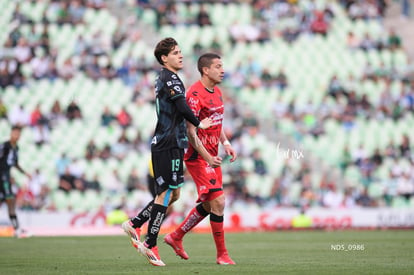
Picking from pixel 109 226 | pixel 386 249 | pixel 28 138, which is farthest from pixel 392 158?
pixel 386 249

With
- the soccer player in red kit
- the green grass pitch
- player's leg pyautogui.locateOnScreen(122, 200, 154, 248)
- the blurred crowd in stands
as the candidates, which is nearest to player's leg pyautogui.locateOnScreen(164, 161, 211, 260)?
the soccer player in red kit

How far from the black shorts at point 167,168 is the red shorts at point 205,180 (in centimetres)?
44

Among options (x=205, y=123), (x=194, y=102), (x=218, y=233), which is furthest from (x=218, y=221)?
(x=194, y=102)

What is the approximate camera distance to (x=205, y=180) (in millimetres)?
10875

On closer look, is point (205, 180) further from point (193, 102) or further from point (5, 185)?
point (5, 185)

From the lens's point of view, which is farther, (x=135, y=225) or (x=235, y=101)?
(x=235, y=101)

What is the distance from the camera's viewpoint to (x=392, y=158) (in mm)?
28031

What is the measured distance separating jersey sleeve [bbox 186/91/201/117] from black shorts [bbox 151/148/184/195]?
64 cm

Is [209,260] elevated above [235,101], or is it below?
below

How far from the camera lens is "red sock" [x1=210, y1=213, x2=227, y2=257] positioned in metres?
10.8

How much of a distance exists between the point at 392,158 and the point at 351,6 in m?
8.34

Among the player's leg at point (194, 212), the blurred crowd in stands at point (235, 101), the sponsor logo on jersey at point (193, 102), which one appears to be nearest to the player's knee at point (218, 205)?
the player's leg at point (194, 212)

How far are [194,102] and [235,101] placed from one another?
1863 cm

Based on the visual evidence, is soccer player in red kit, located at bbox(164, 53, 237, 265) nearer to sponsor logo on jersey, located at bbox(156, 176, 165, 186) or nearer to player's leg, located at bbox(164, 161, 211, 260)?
player's leg, located at bbox(164, 161, 211, 260)
